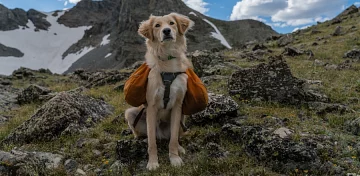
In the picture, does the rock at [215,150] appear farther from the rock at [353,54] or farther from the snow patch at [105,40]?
the snow patch at [105,40]

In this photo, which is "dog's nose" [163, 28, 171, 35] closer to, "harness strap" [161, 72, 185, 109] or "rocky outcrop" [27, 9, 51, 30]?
"harness strap" [161, 72, 185, 109]

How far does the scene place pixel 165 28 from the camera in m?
6.91

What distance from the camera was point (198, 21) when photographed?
5630 inches

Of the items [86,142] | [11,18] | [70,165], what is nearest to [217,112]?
[86,142]

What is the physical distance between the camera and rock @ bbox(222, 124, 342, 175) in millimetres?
5840

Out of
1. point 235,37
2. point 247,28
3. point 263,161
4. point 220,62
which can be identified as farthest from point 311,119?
point 247,28

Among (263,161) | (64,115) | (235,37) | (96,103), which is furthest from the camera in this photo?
(235,37)

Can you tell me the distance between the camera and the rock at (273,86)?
984 cm

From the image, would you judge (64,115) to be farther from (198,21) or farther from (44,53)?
(44,53)

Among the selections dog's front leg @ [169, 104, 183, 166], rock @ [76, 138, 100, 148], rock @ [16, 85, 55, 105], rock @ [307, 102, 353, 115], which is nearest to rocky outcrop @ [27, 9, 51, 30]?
rock @ [16, 85, 55, 105]

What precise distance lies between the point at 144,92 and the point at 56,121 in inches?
131

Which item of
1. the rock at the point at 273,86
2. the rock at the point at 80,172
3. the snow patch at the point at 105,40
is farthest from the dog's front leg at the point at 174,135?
the snow patch at the point at 105,40

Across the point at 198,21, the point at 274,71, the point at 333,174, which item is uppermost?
the point at 198,21

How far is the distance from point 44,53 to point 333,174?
526 feet
